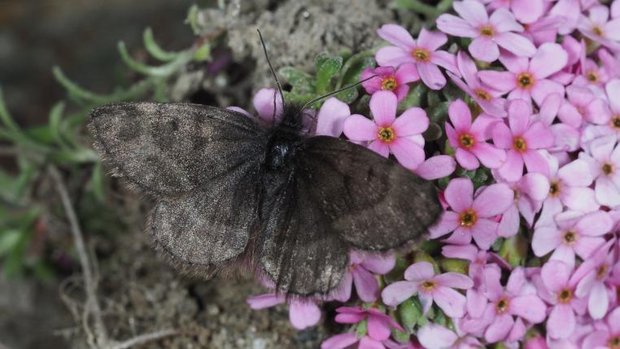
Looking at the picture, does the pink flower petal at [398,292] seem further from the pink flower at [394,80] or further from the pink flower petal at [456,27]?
the pink flower petal at [456,27]

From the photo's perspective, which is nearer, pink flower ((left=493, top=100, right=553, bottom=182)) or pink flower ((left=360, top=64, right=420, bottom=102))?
pink flower ((left=493, top=100, right=553, bottom=182))

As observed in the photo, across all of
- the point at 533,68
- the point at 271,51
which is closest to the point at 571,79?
the point at 533,68

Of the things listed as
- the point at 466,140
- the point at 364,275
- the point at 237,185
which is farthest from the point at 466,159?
the point at 237,185

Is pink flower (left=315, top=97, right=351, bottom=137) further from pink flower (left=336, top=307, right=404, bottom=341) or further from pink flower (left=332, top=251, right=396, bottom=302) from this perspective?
pink flower (left=336, top=307, right=404, bottom=341)

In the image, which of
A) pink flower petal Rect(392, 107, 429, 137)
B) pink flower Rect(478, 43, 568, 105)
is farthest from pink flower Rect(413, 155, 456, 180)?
pink flower Rect(478, 43, 568, 105)

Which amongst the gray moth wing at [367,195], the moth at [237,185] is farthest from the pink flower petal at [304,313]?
the gray moth wing at [367,195]

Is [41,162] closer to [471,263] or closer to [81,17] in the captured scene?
[81,17]

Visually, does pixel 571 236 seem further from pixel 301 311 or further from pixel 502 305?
pixel 301 311
